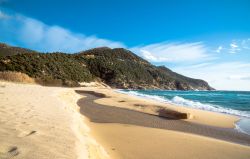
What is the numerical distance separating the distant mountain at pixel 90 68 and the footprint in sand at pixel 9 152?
47.3 meters

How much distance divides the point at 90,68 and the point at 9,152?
103m

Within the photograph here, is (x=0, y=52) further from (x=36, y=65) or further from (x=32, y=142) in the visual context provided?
(x=32, y=142)

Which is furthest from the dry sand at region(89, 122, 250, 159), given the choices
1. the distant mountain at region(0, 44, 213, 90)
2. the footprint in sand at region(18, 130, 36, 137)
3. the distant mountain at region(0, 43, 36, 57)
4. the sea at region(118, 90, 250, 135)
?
the distant mountain at region(0, 43, 36, 57)

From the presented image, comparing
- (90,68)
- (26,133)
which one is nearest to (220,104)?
(26,133)

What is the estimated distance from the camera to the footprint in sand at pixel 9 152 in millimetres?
2813

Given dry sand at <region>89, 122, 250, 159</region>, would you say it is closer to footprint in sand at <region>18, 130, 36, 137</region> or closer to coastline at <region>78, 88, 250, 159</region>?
coastline at <region>78, 88, 250, 159</region>

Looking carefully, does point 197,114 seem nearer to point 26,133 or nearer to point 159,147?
point 159,147

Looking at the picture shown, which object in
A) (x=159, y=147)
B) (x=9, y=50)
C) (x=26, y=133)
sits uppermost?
(x=9, y=50)

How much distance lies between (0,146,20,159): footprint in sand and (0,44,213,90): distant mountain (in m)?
47.3

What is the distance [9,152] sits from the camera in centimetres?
297

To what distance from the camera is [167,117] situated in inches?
428

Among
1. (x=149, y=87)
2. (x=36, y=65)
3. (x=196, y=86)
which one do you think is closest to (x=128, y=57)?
(x=149, y=87)

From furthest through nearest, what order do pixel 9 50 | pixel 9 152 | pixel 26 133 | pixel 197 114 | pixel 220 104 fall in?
pixel 9 50 < pixel 220 104 < pixel 197 114 < pixel 26 133 < pixel 9 152

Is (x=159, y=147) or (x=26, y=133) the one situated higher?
(x=26, y=133)
